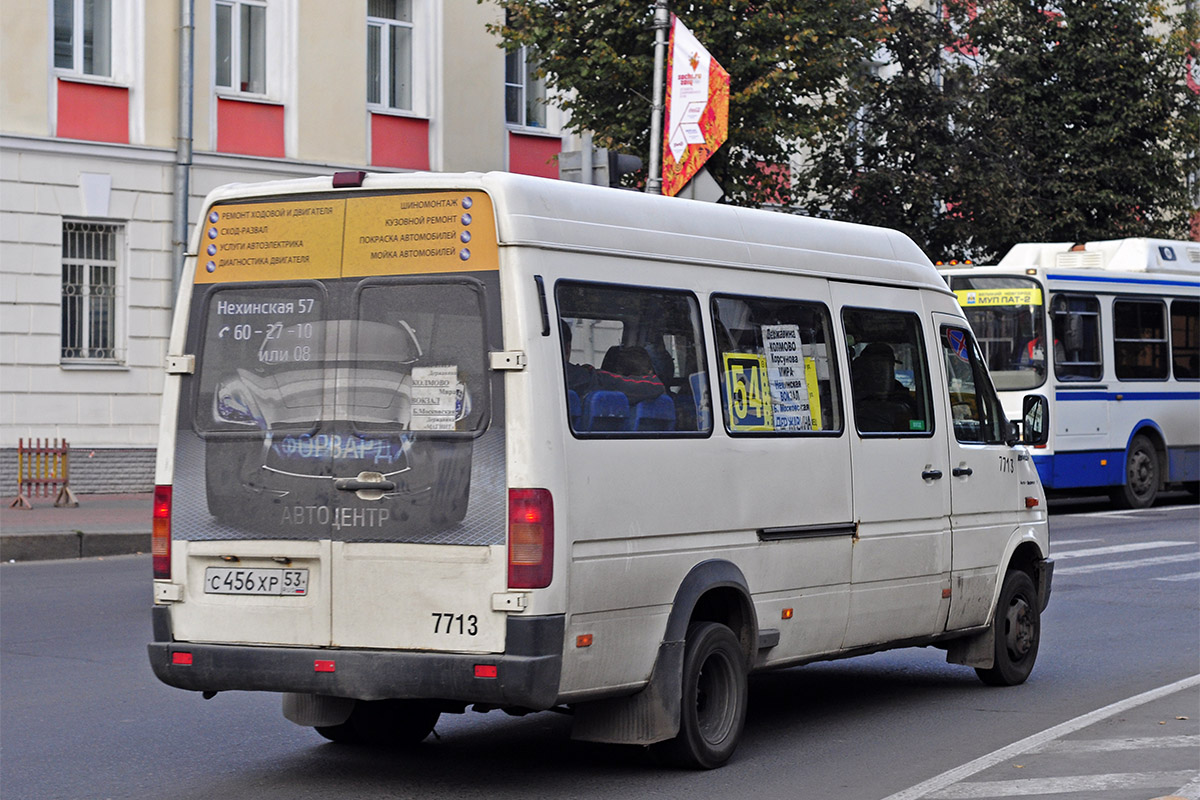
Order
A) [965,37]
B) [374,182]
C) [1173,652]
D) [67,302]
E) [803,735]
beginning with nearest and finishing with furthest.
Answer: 1. [374,182]
2. [803,735]
3. [1173,652]
4. [67,302]
5. [965,37]

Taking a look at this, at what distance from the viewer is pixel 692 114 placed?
18.6 m

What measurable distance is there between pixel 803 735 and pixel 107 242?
685 inches

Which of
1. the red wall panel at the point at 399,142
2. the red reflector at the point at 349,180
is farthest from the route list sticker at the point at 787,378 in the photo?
the red wall panel at the point at 399,142

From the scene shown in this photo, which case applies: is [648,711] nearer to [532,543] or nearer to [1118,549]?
[532,543]

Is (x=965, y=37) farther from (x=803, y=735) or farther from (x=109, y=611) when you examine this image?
(x=803, y=735)

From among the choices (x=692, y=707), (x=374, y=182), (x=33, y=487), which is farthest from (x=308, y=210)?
(x=33, y=487)

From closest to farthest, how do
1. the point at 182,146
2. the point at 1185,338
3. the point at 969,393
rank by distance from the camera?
the point at 969,393, the point at 182,146, the point at 1185,338

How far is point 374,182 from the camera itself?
6.60m

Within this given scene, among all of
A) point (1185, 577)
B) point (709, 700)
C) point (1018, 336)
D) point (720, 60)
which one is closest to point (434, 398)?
point (709, 700)

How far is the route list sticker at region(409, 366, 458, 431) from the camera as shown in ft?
20.8

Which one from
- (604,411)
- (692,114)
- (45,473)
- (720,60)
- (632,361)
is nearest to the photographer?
(604,411)

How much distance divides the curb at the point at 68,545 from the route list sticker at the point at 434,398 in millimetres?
10694

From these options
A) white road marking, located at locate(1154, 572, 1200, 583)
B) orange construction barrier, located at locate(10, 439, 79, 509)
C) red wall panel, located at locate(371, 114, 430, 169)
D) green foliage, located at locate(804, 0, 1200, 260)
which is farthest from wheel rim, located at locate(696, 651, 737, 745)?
green foliage, located at locate(804, 0, 1200, 260)

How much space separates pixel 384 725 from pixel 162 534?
137cm
